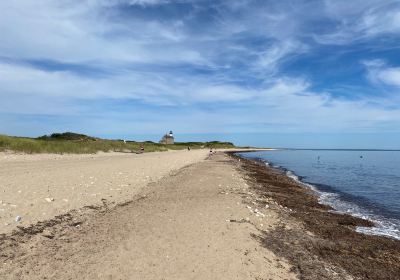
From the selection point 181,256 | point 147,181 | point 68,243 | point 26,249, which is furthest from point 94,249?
point 147,181

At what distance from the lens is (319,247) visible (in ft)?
37.8

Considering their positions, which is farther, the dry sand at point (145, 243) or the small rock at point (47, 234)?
the small rock at point (47, 234)

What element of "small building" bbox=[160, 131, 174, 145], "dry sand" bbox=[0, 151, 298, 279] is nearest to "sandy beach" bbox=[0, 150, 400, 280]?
"dry sand" bbox=[0, 151, 298, 279]

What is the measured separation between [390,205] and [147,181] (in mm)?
16871

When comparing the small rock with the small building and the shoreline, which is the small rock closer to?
the shoreline

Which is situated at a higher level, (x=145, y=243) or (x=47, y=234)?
(x=47, y=234)

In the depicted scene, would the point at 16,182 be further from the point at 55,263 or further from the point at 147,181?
the point at 55,263

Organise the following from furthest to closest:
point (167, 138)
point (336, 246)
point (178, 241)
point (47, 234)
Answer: point (167, 138), point (336, 246), point (47, 234), point (178, 241)

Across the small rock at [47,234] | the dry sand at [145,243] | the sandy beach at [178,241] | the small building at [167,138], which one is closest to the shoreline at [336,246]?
the sandy beach at [178,241]

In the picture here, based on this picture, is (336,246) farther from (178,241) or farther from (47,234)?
(47,234)

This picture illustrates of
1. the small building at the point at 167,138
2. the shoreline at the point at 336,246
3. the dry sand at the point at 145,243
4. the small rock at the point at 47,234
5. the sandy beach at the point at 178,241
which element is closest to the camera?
the dry sand at the point at 145,243

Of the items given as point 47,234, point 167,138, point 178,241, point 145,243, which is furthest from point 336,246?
point 167,138

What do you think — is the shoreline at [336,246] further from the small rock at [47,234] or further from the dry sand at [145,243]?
the small rock at [47,234]

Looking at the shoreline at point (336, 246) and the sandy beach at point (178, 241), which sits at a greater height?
the sandy beach at point (178, 241)
